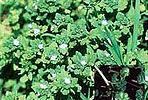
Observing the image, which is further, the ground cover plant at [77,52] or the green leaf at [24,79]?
the green leaf at [24,79]

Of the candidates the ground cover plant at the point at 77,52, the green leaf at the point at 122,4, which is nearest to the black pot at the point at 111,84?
the ground cover plant at the point at 77,52

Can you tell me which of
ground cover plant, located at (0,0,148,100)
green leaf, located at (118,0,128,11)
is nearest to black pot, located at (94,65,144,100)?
ground cover plant, located at (0,0,148,100)

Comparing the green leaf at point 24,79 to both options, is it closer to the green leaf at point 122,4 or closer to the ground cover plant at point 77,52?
the ground cover plant at point 77,52

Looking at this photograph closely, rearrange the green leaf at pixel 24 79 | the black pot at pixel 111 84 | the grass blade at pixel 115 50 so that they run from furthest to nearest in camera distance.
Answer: the green leaf at pixel 24 79 → the black pot at pixel 111 84 → the grass blade at pixel 115 50

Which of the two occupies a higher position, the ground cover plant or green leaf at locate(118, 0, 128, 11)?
green leaf at locate(118, 0, 128, 11)

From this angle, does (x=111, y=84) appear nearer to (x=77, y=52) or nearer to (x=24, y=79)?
(x=77, y=52)

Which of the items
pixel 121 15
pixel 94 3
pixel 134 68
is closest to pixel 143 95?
pixel 134 68

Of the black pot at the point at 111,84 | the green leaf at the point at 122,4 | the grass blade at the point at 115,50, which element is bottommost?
the black pot at the point at 111,84

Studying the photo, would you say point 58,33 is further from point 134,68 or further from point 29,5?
point 134,68

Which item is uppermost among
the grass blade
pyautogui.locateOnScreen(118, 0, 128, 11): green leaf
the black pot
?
pyautogui.locateOnScreen(118, 0, 128, 11): green leaf

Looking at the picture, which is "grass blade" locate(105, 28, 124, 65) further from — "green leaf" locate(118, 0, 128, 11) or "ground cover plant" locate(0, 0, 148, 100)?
"green leaf" locate(118, 0, 128, 11)
